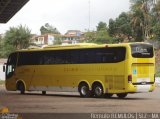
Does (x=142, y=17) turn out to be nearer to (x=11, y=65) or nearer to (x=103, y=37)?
(x=103, y=37)

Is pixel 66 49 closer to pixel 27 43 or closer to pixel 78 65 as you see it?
pixel 78 65

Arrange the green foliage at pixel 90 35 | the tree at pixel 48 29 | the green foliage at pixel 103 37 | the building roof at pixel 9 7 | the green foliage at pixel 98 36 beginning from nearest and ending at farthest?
the building roof at pixel 9 7
the green foliage at pixel 103 37
the green foliage at pixel 98 36
the green foliage at pixel 90 35
the tree at pixel 48 29

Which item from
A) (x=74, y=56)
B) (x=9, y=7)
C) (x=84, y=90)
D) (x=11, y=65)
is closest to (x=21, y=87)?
(x=11, y=65)

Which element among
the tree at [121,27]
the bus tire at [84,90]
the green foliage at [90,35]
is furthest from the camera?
the green foliage at [90,35]

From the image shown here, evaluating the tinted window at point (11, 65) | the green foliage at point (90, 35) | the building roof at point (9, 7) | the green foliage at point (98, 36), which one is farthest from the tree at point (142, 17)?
the tinted window at point (11, 65)

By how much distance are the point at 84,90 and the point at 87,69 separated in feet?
4.03

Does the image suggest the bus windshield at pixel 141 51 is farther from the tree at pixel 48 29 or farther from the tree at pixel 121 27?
the tree at pixel 48 29

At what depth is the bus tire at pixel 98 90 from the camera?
27.9 metres

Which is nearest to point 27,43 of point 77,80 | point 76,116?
point 77,80

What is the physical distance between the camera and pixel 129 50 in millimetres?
26297

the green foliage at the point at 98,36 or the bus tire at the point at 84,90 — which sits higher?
the green foliage at the point at 98,36

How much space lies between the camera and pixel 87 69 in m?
28.9

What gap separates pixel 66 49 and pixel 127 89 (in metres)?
5.42

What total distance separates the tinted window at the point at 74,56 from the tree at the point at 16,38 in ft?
196
